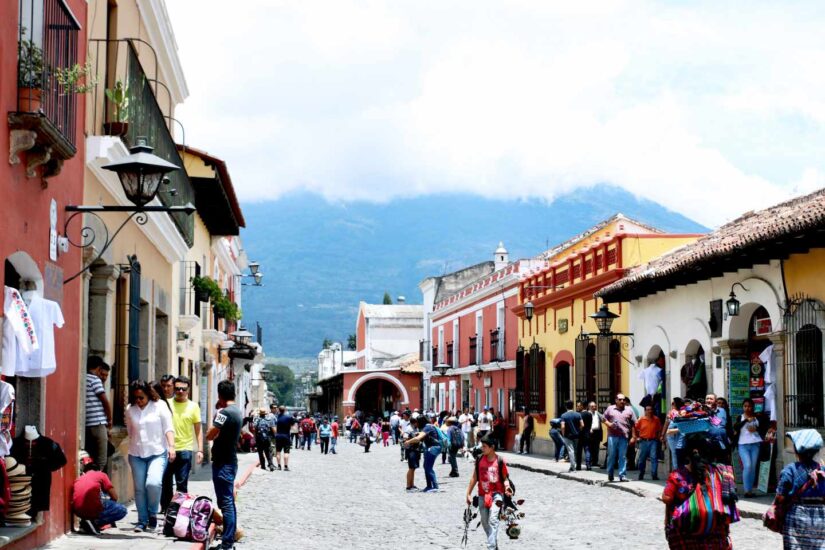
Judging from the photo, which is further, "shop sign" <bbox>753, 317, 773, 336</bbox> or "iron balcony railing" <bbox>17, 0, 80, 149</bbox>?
"shop sign" <bbox>753, 317, 773, 336</bbox>

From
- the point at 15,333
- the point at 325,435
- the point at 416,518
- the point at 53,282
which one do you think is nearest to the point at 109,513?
the point at 53,282

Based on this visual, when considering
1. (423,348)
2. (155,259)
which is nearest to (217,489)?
(155,259)

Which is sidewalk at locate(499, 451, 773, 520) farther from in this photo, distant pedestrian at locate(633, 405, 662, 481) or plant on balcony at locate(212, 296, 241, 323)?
plant on balcony at locate(212, 296, 241, 323)

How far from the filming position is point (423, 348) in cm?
5797

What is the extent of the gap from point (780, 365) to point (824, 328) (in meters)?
1.52

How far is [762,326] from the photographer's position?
60.9 feet

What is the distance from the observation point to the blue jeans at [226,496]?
11.0 m

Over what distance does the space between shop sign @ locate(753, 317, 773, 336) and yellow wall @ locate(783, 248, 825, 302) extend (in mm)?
1369

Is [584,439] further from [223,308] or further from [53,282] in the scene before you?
[53,282]

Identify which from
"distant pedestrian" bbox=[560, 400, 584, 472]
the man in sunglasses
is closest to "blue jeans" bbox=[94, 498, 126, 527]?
the man in sunglasses

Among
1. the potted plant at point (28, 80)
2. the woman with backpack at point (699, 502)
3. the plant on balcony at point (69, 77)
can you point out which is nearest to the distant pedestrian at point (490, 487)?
the woman with backpack at point (699, 502)

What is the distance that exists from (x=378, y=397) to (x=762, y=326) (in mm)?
54382

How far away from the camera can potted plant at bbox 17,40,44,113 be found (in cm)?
866

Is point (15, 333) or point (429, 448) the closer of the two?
point (15, 333)
